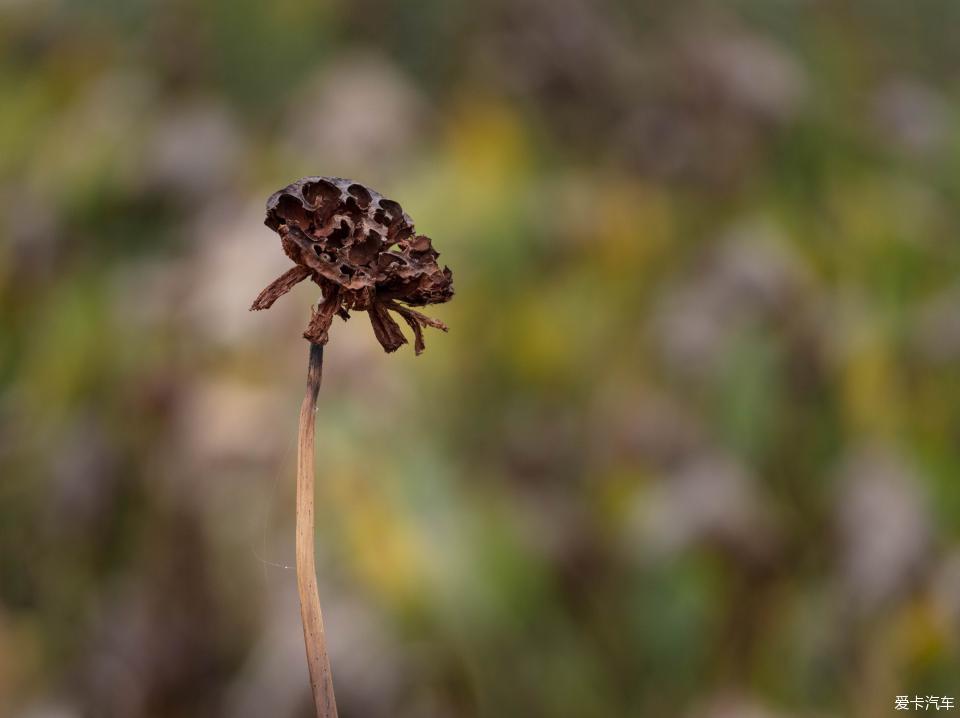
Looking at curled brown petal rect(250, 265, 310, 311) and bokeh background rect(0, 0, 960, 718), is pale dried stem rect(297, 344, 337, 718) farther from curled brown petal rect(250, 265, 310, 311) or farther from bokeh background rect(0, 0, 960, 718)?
bokeh background rect(0, 0, 960, 718)

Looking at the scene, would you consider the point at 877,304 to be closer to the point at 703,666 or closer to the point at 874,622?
the point at 874,622

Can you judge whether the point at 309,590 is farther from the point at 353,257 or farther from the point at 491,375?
the point at 491,375

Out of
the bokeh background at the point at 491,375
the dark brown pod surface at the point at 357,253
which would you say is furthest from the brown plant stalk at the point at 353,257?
the bokeh background at the point at 491,375

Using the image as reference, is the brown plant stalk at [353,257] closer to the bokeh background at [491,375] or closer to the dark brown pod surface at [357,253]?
the dark brown pod surface at [357,253]

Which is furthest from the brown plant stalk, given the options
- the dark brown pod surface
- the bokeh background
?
the bokeh background

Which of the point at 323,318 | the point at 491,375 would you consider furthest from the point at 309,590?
the point at 491,375
